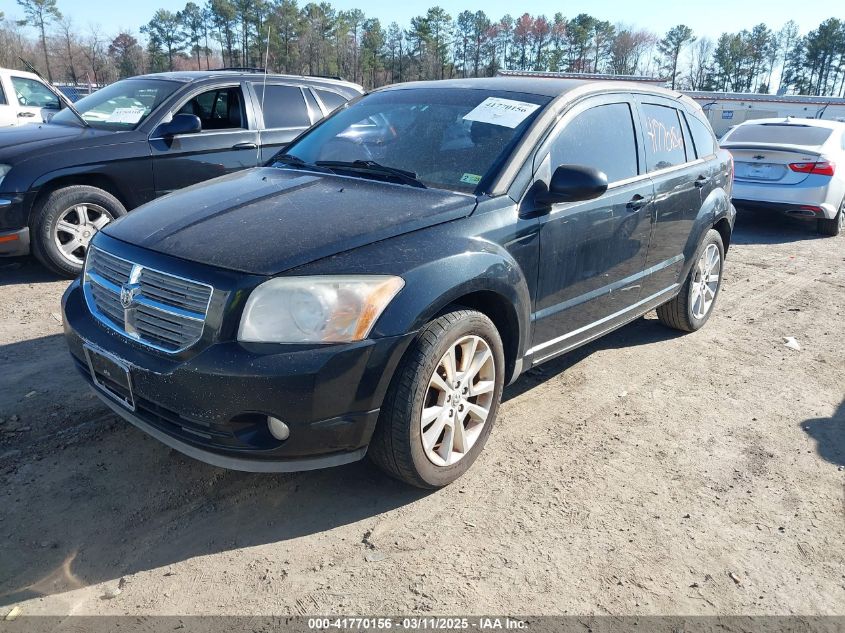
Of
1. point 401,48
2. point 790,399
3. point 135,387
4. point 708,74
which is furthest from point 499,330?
point 708,74

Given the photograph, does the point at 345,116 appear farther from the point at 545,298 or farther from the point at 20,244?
the point at 20,244

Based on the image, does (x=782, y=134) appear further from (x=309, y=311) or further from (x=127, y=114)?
(x=309, y=311)

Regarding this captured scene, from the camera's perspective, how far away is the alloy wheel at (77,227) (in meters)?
5.93

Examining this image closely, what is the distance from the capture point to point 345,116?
4289 mm

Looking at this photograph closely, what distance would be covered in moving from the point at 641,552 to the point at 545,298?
1330mm

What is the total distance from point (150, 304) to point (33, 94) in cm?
936

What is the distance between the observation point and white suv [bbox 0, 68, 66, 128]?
955 cm

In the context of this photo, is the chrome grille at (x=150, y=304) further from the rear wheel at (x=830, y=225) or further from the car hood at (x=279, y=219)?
the rear wheel at (x=830, y=225)

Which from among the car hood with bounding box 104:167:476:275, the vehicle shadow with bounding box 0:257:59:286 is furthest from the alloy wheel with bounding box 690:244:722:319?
the vehicle shadow with bounding box 0:257:59:286

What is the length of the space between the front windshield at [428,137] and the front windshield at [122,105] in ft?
9.80

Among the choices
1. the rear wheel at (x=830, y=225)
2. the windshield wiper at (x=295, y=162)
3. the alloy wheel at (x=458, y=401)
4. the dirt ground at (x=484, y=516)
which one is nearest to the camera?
the dirt ground at (x=484, y=516)

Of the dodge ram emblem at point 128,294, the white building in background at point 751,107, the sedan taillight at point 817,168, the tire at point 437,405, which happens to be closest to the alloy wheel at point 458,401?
the tire at point 437,405

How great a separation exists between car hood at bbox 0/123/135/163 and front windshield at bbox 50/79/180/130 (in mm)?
206

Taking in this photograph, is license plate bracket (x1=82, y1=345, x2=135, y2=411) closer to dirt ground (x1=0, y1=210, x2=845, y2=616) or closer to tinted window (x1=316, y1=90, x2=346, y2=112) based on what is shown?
dirt ground (x1=0, y1=210, x2=845, y2=616)
